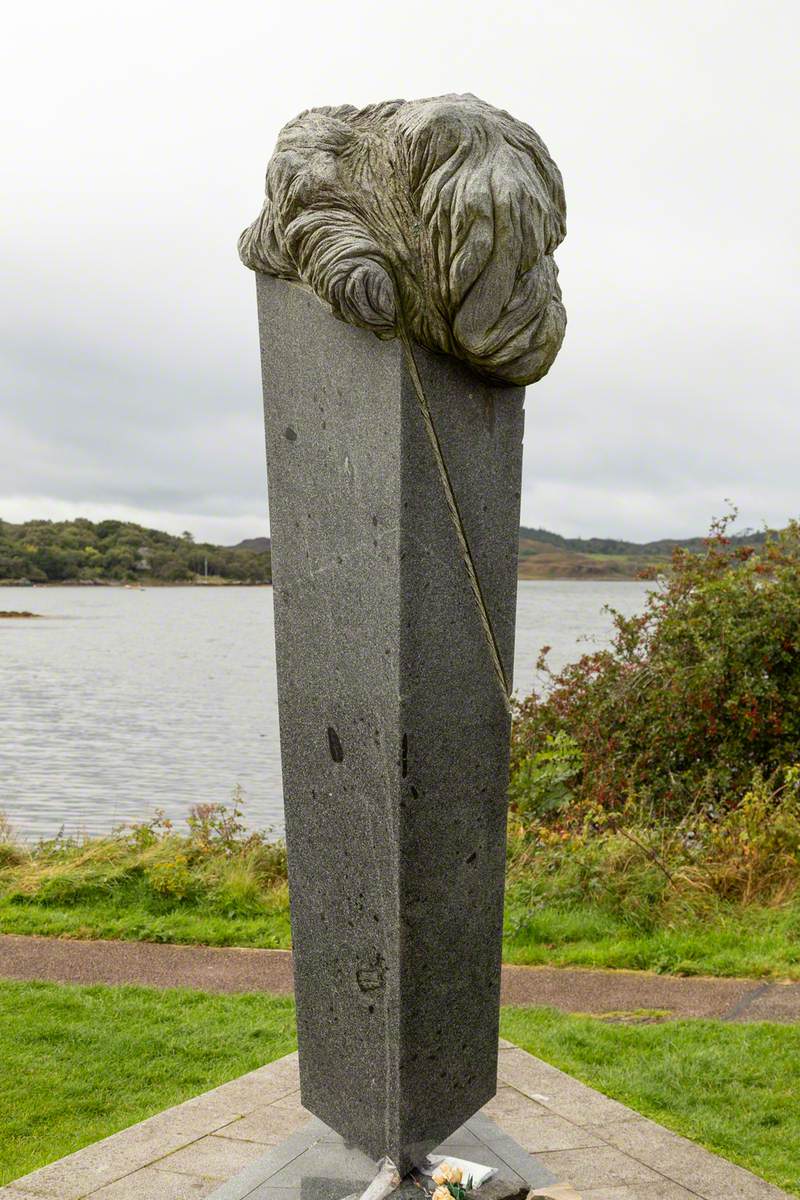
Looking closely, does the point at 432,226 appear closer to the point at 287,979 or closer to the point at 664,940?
the point at 287,979

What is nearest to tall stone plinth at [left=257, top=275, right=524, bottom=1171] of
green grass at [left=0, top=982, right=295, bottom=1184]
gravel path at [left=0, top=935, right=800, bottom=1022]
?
green grass at [left=0, top=982, right=295, bottom=1184]

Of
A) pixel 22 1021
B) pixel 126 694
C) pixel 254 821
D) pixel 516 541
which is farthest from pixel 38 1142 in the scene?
pixel 126 694

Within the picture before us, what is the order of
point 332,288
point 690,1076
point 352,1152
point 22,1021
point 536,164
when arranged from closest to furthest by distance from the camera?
point 332,288 → point 536,164 → point 352,1152 → point 690,1076 → point 22,1021

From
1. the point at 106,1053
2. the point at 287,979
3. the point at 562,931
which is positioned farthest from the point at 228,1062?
the point at 562,931

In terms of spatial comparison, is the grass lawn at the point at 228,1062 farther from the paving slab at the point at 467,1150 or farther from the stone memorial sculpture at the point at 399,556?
the stone memorial sculpture at the point at 399,556

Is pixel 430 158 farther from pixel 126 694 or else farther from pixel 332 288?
pixel 126 694

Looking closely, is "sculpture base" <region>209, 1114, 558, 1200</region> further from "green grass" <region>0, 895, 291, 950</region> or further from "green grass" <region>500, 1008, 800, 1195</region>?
"green grass" <region>0, 895, 291, 950</region>

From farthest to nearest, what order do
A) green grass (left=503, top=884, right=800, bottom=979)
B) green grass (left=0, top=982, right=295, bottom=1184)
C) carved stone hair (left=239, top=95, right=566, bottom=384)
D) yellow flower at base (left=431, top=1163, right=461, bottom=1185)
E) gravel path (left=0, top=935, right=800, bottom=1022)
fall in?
green grass (left=503, top=884, right=800, bottom=979) < gravel path (left=0, top=935, right=800, bottom=1022) < green grass (left=0, top=982, right=295, bottom=1184) < yellow flower at base (left=431, top=1163, right=461, bottom=1185) < carved stone hair (left=239, top=95, right=566, bottom=384)

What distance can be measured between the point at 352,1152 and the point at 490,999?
64 cm

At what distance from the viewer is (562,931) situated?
712 cm

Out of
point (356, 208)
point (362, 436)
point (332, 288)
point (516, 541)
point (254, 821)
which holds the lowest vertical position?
point (254, 821)

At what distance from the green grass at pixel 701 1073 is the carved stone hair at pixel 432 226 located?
10.2 feet

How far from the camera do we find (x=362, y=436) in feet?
10.4

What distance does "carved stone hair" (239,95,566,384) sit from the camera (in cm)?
300
